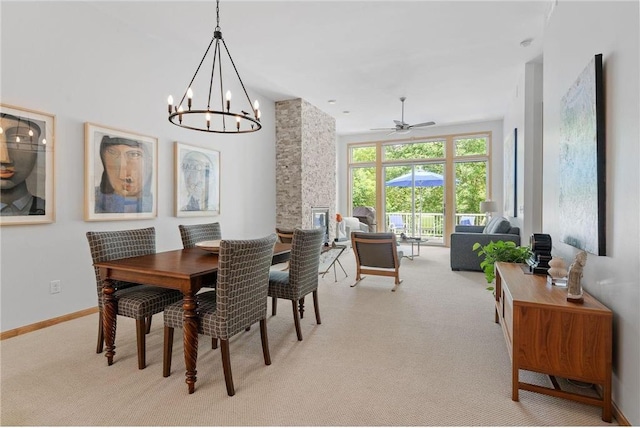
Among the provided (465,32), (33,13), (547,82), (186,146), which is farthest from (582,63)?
(33,13)

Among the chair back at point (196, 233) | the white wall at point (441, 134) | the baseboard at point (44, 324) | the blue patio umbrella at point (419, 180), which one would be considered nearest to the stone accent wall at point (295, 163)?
the chair back at point (196, 233)

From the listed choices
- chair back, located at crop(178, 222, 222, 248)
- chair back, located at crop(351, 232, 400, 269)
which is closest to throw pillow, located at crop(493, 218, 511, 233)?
chair back, located at crop(351, 232, 400, 269)

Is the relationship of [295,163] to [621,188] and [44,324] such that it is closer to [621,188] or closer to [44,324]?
[44,324]

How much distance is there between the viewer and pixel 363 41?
405 cm

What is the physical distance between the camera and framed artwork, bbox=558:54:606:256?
6.16 ft

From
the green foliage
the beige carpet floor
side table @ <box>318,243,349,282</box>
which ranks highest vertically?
the green foliage

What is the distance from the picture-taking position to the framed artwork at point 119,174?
3.30m

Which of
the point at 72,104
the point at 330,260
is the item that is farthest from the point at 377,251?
the point at 72,104

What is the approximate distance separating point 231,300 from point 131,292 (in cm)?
99

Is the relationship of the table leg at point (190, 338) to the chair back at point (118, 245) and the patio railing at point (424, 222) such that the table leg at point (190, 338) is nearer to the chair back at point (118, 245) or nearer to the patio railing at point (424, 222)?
the chair back at point (118, 245)

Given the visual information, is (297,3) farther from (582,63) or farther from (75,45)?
(582,63)

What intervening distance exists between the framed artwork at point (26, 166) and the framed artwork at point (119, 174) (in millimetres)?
318

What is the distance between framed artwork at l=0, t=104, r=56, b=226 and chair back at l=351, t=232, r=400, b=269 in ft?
11.0

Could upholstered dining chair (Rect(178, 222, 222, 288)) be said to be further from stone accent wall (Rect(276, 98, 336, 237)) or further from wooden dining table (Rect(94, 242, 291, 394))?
stone accent wall (Rect(276, 98, 336, 237))
